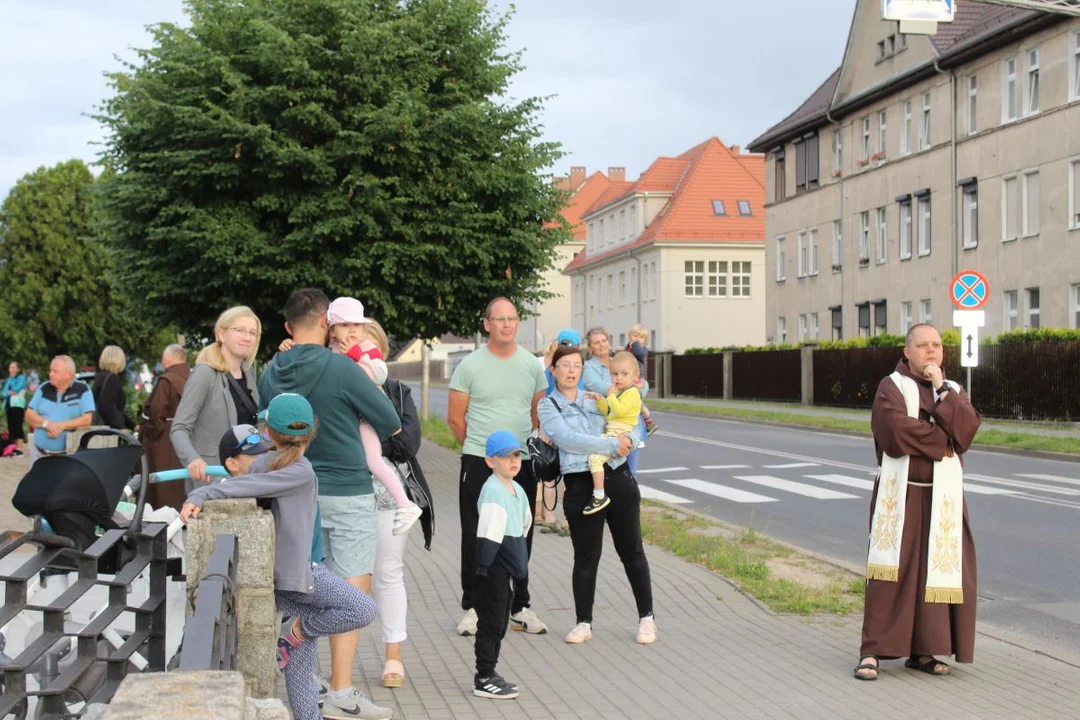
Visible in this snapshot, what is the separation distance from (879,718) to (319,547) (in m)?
2.67

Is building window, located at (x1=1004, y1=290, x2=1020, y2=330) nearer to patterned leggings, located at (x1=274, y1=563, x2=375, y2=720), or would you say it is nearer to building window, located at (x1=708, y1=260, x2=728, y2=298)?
building window, located at (x1=708, y1=260, x2=728, y2=298)

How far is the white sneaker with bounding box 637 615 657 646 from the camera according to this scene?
8133 mm

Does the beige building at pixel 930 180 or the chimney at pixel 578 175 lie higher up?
the chimney at pixel 578 175

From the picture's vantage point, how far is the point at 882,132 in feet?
157

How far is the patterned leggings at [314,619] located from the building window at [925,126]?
41.1 metres

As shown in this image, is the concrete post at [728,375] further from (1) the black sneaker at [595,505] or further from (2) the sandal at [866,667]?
(2) the sandal at [866,667]

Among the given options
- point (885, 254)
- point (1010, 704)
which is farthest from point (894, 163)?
point (1010, 704)

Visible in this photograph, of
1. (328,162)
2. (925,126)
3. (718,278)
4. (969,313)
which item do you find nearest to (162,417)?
(328,162)

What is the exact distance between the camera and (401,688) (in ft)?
22.7

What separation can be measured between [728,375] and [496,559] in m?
46.8

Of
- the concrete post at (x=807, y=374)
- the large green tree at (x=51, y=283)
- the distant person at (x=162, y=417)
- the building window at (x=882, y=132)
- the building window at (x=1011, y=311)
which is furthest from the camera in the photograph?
the large green tree at (x=51, y=283)

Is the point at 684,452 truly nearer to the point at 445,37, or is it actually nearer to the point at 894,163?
the point at 445,37

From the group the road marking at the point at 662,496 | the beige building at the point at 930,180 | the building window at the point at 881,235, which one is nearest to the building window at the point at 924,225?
the beige building at the point at 930,180

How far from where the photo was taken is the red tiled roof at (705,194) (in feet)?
245
